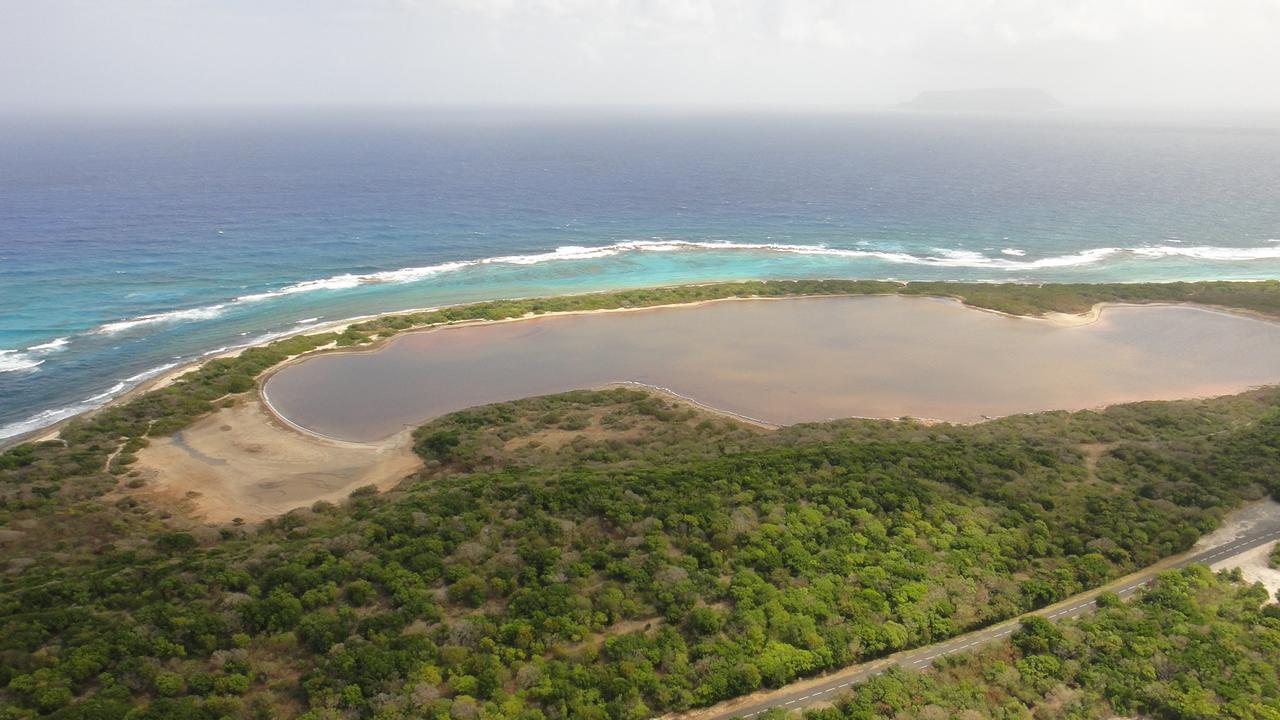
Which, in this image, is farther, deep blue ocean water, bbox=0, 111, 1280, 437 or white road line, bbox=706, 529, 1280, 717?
deep blue ocean water, bbox=0, 111, 1280, 437

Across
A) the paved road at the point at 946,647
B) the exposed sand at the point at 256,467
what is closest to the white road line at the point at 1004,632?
the paved road at the point at 946,647

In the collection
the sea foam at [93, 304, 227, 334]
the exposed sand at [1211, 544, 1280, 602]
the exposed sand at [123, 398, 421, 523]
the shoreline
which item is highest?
the sea foam at [93, 304, 227, 334]

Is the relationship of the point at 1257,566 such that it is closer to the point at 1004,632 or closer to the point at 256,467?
the point at 1004,632

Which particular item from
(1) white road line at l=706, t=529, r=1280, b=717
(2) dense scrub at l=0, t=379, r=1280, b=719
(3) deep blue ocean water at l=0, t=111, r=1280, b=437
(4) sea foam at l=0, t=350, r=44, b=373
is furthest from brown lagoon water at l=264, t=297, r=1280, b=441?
(4) sea foam at l=0, t=350, r=44, b=373

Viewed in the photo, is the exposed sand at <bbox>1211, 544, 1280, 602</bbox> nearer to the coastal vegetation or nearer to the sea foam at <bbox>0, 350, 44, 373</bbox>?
the coastal vegetation

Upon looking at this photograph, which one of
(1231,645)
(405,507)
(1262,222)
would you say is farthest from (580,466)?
(1262,222)

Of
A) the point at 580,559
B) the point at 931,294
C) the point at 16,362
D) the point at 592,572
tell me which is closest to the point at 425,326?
the point at 16,362
